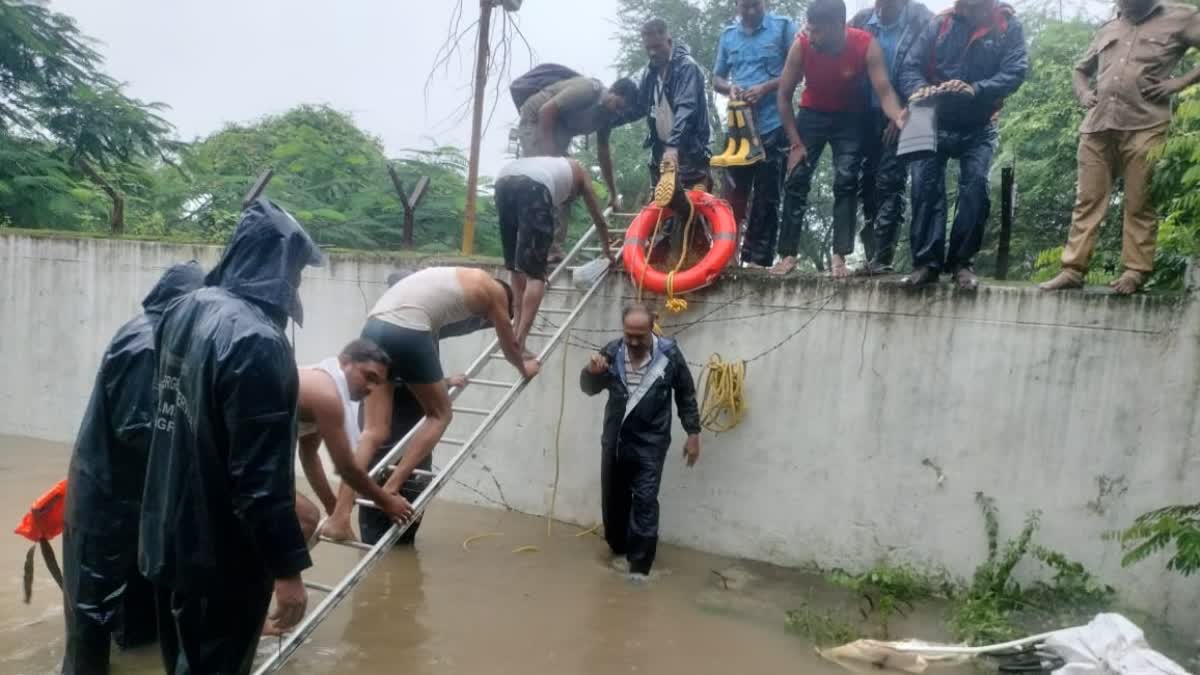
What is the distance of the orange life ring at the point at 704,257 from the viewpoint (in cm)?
542

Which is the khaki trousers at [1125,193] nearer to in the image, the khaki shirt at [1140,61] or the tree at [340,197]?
the khaki shirt at [1140,61]

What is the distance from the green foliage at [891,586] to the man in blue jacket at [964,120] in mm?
1575

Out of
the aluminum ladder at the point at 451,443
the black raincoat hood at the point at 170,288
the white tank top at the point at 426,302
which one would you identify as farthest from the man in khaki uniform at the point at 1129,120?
the black raincoat hood at the point at 170,288

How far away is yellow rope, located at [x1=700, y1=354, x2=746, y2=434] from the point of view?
17.5ft

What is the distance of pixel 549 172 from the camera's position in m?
5.08

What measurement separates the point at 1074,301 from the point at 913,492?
1.30 meters

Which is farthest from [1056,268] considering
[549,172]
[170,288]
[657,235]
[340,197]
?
[340,197]

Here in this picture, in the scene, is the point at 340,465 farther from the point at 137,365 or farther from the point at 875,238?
the point at 875,238

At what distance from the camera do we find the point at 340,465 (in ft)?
11.0

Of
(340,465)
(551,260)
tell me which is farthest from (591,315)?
(340,465)

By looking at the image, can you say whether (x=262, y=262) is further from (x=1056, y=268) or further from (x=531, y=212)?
(x=1056, y=268)

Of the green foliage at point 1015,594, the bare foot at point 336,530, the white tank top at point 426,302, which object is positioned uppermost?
the white tank top at point 426,302

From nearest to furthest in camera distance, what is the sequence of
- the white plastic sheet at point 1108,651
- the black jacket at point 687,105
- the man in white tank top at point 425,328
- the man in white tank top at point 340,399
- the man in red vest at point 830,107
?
the man in white tank top at point 340,399 → the white plastic sheet at point 1108,651 → the man in white tank top at point 425,328 → the man in red vest at point 830,107 → the black jacket at point 687,105

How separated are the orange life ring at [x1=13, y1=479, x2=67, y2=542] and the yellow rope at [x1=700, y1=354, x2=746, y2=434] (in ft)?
10.9
